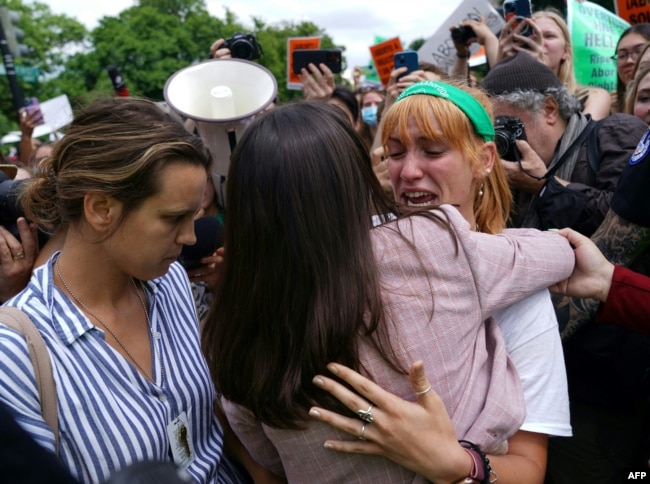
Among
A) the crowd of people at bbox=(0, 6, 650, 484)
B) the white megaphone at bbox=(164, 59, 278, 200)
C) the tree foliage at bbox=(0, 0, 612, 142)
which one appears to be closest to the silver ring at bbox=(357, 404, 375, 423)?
the crowd of people at bbox=(0, 6, 650, 484)

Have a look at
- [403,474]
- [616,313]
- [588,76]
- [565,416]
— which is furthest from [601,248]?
[588,76]

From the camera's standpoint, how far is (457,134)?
1.83 m

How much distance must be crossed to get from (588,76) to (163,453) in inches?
181

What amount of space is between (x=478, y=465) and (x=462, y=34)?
11.3ft

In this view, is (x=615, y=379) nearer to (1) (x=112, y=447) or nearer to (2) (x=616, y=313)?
(2) (x=616, y=313)

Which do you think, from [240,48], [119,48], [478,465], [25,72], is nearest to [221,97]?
[240,48]

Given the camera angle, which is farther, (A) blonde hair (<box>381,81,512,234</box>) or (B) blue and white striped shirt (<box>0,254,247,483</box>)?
(A) blonde hair (<box>381,81,512,234</box>)

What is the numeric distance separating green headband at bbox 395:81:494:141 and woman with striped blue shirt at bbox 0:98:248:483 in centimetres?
71

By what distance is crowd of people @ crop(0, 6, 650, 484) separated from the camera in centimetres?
129

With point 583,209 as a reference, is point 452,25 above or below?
above

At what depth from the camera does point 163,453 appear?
1.55 meters

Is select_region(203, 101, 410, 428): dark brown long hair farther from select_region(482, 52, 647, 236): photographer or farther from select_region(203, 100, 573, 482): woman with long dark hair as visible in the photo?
select_region(482, 52, 647, 236): photographer

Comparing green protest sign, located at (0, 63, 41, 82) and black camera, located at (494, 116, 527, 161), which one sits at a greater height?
black camera, located at (494, 116, 527, 161)

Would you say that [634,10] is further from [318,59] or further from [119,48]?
[119,48]
